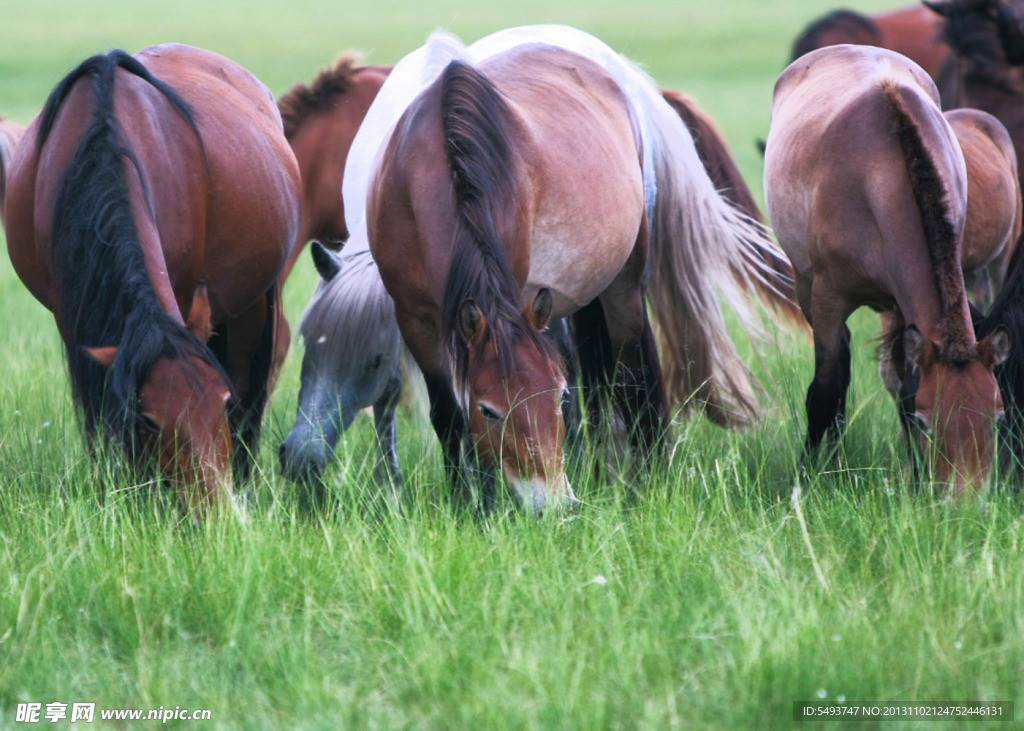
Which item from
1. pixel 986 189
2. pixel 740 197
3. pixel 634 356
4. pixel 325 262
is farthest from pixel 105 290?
pixel 986 189

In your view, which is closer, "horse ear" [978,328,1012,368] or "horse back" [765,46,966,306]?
"horse ear" [978,328,1012,368]

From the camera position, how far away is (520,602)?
3.05m

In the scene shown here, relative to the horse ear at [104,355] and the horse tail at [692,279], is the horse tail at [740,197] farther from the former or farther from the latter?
the horse ear at [104,355]

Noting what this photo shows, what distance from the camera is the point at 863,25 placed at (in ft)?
31.3

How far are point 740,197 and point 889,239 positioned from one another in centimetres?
255

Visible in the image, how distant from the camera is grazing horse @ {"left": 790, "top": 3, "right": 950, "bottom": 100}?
30.2 ft

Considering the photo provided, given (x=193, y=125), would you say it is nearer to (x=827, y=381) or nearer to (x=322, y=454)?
(x=322, y=454)

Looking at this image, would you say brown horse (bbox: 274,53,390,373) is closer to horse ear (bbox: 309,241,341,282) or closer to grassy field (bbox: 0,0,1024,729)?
horse ear (bbox: 309,241,341,282)

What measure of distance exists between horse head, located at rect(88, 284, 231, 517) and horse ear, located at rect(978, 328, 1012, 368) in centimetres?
229

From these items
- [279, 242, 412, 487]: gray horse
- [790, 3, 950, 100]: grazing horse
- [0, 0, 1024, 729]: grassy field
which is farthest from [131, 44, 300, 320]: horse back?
[790, 3, 950, 100]: grazing horse

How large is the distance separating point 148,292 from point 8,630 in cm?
99

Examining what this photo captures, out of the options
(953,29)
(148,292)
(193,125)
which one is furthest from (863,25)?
(148,292)

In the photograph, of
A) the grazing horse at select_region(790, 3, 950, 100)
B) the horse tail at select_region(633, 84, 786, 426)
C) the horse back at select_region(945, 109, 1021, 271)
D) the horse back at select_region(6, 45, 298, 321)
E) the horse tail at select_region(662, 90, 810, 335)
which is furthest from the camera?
the grazing horse at select_region(790, 3, 950, 100)

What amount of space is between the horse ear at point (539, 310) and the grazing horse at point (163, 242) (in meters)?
0.90
